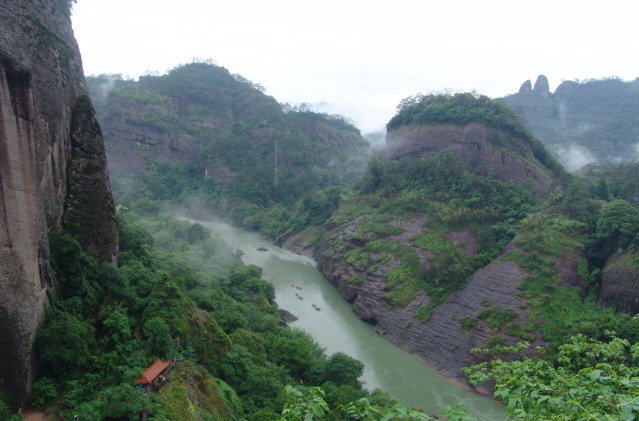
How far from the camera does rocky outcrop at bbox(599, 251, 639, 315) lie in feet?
81.6

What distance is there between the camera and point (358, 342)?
29797mm

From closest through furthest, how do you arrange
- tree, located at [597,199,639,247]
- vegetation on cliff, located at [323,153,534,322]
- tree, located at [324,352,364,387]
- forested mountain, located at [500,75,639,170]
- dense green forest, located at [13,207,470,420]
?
dense green forest, located at [13,207,470,420] → tree, located at [324,352,364,387] → tree, located at [597,199,639,247] → vegetation on cliff, located at [323,153,534,322] → forested mountain, located at [500,75,639,170]

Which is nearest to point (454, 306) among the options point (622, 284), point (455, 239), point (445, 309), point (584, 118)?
point (445, 309)

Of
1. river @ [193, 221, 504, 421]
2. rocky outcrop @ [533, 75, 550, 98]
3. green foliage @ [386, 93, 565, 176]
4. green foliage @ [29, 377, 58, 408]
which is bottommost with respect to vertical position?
river @ [193, 221, 504, 421]

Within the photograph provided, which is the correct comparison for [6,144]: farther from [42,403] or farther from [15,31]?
[42,403]

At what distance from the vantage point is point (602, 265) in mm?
29312

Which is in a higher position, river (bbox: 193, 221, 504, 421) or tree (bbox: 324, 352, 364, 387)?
tree (bbox: 324, 352, 364, 387)

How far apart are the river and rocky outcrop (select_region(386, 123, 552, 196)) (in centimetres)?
1755

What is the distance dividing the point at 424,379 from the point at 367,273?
11.9 m

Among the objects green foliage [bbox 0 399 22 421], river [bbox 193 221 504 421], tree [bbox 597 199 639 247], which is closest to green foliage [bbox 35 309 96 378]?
green foliage [bbox 0 399 22 421]

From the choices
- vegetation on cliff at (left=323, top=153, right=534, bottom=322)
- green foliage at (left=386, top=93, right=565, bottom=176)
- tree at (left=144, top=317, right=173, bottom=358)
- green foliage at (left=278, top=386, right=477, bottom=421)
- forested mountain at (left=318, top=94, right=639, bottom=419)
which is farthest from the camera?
green foliage at (left=386, top=93, right=565, bottom=176)

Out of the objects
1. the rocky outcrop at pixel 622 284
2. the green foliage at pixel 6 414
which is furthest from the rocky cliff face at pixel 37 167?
the rocky outcrop at pixel 622 284

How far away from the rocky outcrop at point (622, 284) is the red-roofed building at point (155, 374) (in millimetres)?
23777

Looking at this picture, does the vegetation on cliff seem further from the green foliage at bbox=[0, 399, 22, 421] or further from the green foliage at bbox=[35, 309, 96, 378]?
the green foliage at bbox=[0, 399, 22, 421]
